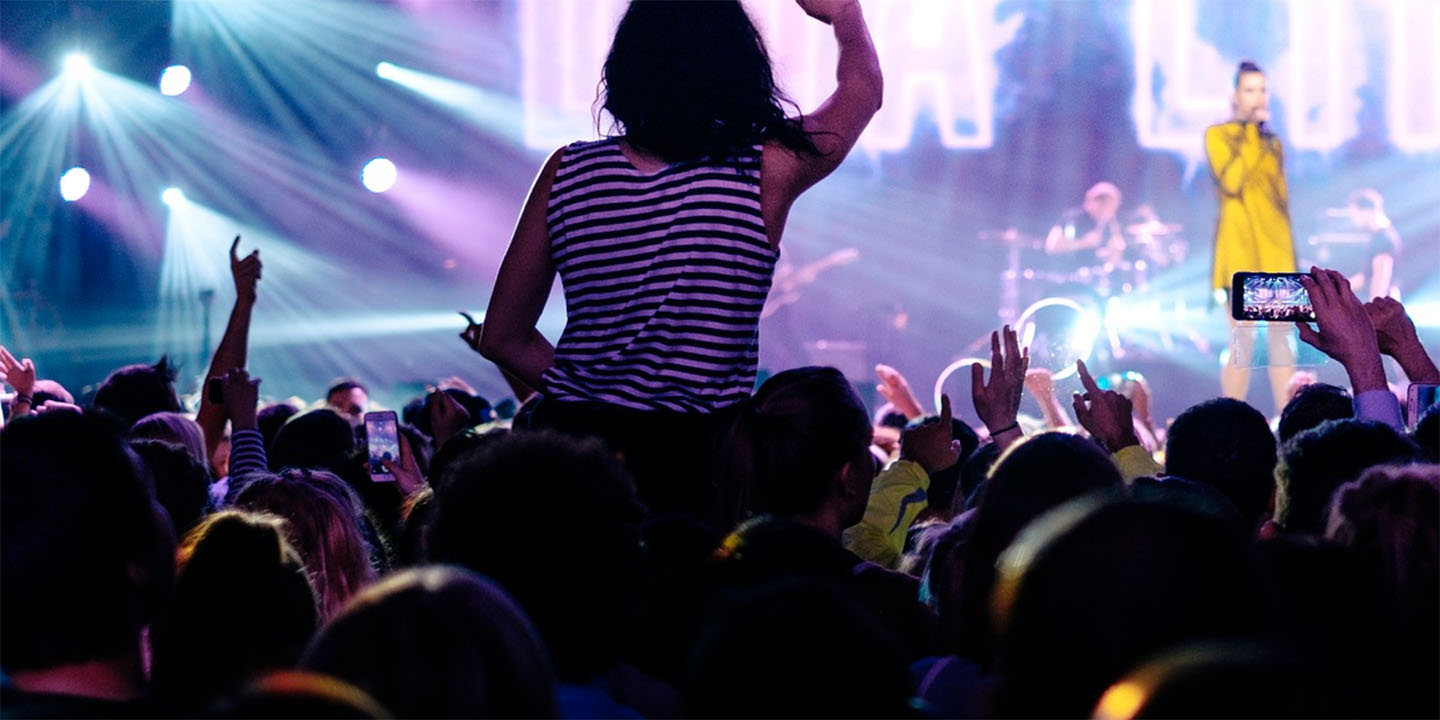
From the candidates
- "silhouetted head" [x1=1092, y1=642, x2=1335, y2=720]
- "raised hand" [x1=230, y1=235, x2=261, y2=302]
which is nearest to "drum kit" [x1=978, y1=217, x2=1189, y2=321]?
"raised hand" [x1=230, y1=235, x2=261, y2=302]

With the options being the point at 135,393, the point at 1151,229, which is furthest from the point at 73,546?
the point at 1151,229

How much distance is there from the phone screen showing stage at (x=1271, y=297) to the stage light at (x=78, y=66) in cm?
880

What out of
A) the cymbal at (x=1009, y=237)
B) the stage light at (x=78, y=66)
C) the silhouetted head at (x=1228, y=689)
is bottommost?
the silhouetted head at (x=1228, y=689)

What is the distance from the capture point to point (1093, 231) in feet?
41.7

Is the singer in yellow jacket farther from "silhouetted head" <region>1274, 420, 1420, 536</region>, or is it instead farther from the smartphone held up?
"silhouetted head" <region>1274, 420, 1420, 536</region>

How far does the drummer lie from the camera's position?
12570mm

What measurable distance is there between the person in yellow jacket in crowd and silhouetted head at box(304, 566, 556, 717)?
10.6 meters

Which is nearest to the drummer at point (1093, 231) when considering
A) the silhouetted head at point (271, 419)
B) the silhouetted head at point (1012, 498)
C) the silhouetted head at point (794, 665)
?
the silhouetted head at point (271, 419)

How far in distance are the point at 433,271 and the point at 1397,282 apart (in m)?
8.58

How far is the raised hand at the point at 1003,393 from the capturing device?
328 cm

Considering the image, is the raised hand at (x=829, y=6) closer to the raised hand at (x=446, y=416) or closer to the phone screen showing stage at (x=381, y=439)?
the phone screen showing stage at (x=381, y=439)

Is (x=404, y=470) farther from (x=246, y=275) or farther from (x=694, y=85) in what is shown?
(x=694, y=85)

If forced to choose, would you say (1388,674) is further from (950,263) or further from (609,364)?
(950,263)

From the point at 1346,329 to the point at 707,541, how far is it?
5.80 ft
